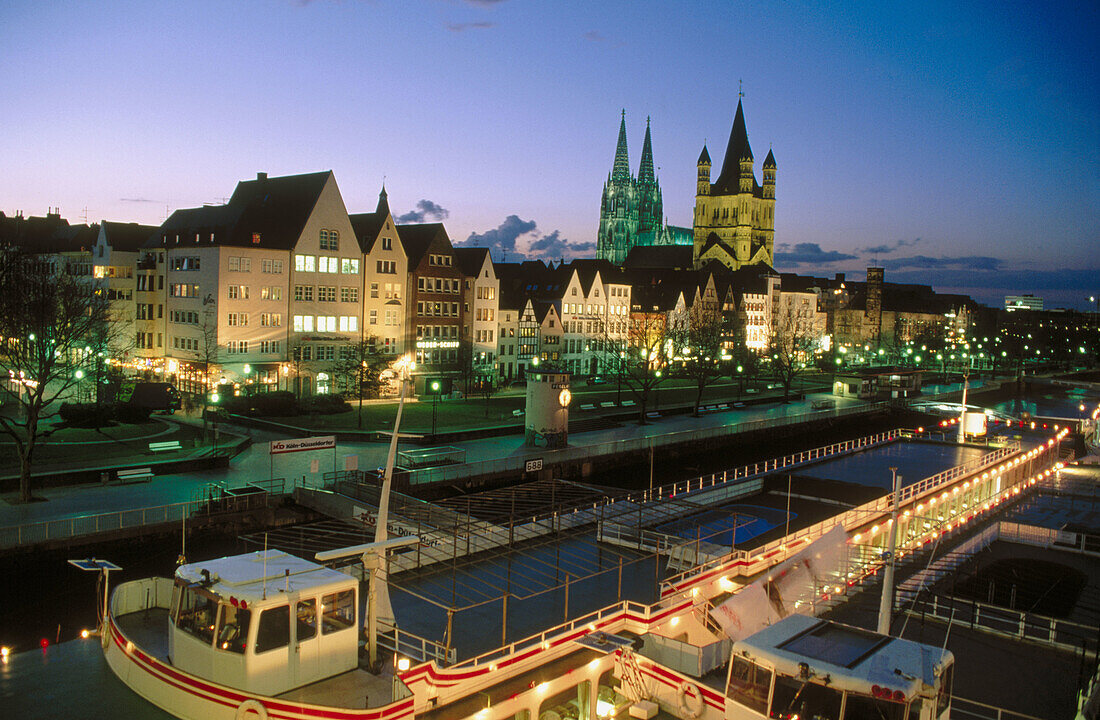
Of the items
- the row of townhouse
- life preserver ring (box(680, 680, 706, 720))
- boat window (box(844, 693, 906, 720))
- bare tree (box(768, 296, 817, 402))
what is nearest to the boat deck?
boat window (box(844, 693, 906, 720))

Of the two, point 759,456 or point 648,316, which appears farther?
point 648,316

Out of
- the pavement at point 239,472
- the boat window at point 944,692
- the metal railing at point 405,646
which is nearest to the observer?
the boat window at point 944,692

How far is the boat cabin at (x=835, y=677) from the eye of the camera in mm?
12367

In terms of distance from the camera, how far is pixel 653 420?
62.4m

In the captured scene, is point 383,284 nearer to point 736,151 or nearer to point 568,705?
point 568,705

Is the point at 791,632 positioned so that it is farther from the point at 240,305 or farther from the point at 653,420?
the point at 240,305

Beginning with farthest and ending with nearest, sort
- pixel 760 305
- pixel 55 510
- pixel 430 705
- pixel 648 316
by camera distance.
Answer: pixel 760 305 → pixel 648 316 → pixel 55 510 → pixel 430 705

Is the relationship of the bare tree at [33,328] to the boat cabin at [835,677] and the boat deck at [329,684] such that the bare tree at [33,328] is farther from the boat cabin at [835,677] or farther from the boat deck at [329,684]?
the boat cabin at [835,677]

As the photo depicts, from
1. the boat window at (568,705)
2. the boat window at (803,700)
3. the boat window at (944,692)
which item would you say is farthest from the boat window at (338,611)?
the boat window at (944,692)

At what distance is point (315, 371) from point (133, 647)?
5026cm

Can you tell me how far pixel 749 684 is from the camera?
43.9 ft

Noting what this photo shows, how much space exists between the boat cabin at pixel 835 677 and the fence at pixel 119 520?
17050mm

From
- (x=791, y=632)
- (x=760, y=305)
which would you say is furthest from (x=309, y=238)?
(x=760, y=305)

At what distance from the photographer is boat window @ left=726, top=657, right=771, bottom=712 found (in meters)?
13.1
